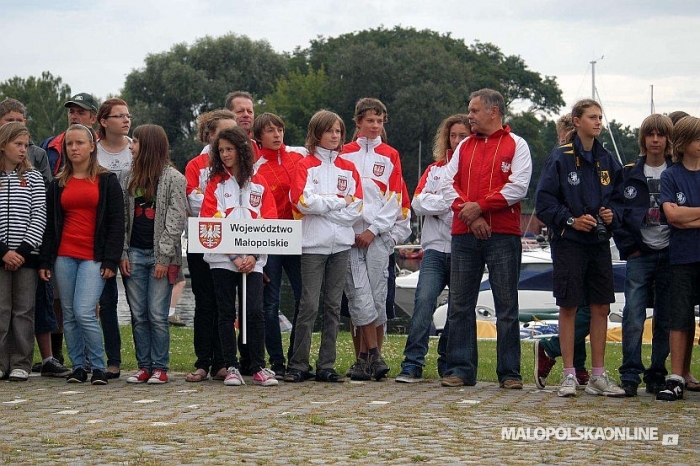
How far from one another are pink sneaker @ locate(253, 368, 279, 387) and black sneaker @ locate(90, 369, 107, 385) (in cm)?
127

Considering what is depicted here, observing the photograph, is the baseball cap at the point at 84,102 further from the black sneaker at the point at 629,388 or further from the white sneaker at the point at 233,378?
the black sneaker at the point at 629,388

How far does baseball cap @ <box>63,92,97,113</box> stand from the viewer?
11211 millimetres

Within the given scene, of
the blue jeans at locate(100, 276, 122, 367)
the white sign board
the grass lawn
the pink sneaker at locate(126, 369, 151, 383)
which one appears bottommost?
the grass lawn

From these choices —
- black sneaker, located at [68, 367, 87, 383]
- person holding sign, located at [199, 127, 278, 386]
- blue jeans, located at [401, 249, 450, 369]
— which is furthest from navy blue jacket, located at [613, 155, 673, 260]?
black sneaker, located at [68, 367, 87, 383]

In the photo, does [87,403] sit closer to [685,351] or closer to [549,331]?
[685,351]

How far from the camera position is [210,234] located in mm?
9750

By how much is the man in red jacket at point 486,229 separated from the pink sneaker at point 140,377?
8.37 feet

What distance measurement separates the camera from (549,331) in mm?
19188

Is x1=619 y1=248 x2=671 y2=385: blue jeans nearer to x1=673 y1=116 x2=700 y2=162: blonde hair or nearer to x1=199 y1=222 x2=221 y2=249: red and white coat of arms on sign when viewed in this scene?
x1=673 y1=116 x2=700 y2=162: blonde hair

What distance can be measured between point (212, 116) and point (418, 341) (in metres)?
2.74

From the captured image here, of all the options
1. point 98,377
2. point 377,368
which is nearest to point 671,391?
point 377,368

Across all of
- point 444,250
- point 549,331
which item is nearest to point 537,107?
point 549,331

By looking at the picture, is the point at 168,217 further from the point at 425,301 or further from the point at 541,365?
the point at 541,365

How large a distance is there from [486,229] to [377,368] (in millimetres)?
1679
